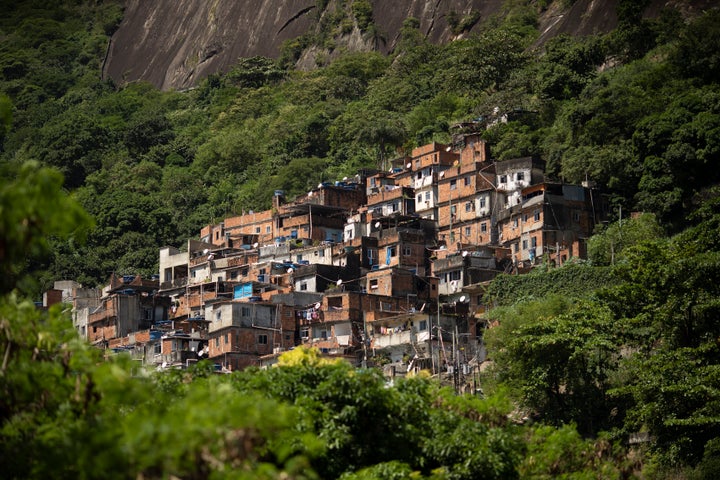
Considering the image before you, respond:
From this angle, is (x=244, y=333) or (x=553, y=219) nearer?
(x=244, y=333)

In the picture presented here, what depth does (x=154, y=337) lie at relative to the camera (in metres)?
54.9

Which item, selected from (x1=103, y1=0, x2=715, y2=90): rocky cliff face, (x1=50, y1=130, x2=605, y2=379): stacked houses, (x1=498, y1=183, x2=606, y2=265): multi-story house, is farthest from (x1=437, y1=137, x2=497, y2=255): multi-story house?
(x1=103, y1=0, x2=715, y2=90): rocky cliff face

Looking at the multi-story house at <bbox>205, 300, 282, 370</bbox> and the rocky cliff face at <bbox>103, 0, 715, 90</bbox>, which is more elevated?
the rocky cliff face at <bbox>103, 0, 715, 90</bbox>

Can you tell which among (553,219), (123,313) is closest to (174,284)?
(123,313)

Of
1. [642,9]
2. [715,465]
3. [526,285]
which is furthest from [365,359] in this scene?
[642,9]

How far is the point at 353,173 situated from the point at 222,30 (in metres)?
48.9

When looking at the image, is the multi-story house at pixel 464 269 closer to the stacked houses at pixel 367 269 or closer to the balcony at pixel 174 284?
the stacked houses at pixel 367 269

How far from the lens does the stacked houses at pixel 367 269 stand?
165 feet

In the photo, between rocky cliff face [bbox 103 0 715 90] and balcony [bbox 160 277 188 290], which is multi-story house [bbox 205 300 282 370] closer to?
balcony [bbox 160 277 188 290]

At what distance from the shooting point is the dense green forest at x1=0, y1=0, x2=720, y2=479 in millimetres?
14227

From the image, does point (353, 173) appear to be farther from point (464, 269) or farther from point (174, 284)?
point (464, 269)

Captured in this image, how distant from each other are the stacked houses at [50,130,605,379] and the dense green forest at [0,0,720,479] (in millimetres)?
1995

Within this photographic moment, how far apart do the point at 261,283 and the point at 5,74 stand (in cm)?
6499

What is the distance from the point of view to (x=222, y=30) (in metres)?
119
